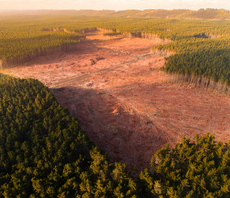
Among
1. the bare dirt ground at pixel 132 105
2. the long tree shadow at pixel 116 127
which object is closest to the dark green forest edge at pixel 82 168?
the long tree shadow at pixel 116 127

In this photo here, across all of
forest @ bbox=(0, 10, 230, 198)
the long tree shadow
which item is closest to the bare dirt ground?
the long tree shadow

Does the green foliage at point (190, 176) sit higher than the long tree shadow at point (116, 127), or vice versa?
the green foliage at point (190, 176)

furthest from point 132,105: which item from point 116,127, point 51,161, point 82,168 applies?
point 51,161

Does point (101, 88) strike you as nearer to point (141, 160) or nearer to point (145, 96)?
point (145, 96)

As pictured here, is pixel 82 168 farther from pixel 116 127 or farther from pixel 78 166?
pixel 116 127

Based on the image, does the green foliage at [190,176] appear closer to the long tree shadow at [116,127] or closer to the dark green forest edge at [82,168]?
the dark green forest edge at [82,168]

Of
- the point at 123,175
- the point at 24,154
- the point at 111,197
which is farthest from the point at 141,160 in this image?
the point at 24,154

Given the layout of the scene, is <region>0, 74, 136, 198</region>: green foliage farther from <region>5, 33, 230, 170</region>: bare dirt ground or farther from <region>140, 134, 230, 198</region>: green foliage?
<region>5, 33, 230, 170</region>: bare dirt ground
